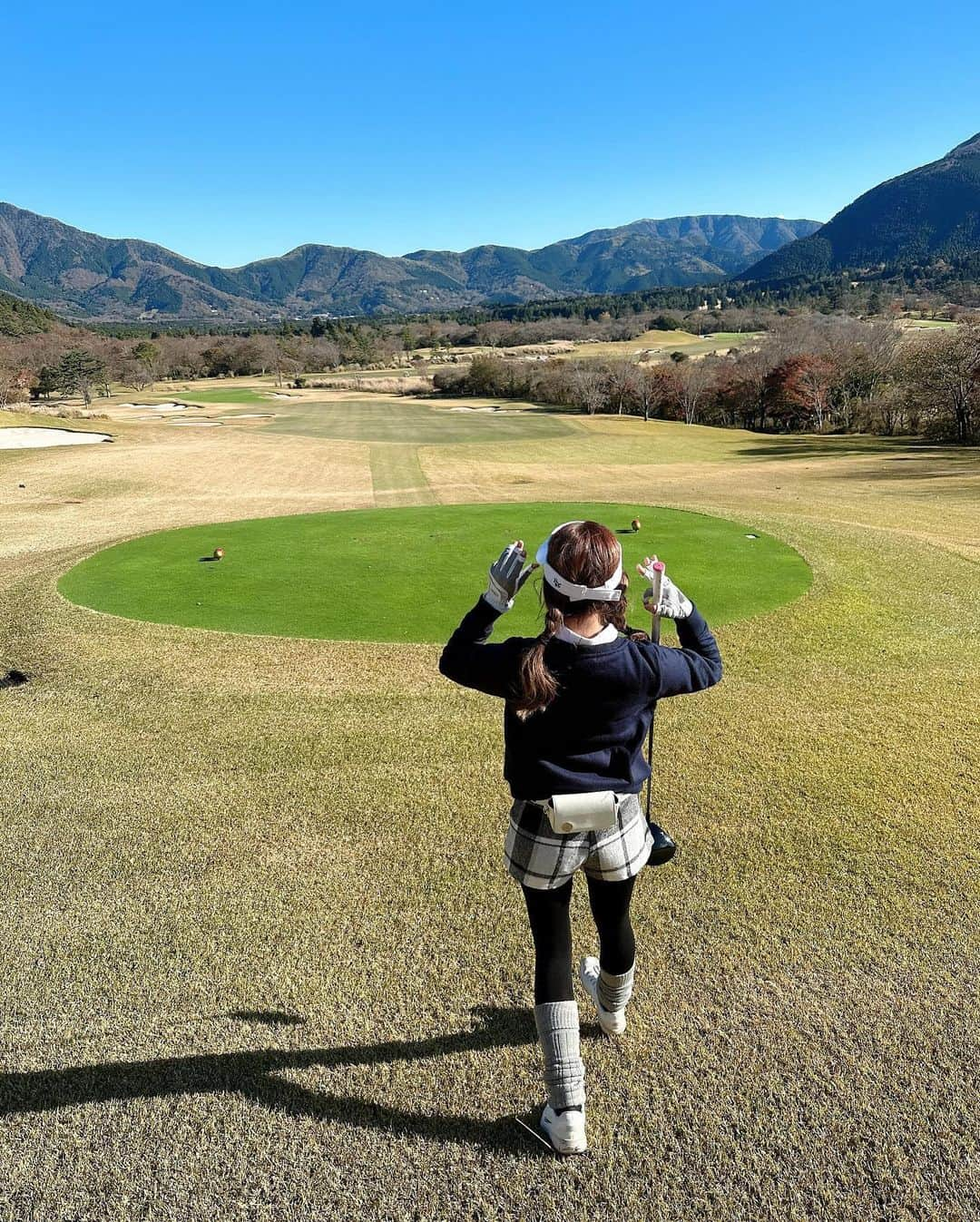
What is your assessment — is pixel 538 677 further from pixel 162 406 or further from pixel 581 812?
pixel 162 406

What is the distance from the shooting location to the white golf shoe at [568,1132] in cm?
302

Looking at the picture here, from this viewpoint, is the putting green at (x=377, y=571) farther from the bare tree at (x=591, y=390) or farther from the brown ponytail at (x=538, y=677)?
the bare tree at (x=591, y=390)

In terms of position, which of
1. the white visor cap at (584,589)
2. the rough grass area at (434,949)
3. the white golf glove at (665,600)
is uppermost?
the white visor cap at (584,589)

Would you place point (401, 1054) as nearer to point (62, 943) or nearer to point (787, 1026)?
point (787, 1026)

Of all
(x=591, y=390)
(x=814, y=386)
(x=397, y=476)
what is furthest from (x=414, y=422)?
(x=814, y=386)

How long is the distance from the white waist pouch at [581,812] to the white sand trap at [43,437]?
138ft

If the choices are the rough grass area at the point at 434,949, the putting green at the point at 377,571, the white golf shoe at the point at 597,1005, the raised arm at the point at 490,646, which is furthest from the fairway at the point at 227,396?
the raised arm at the point at 490,646

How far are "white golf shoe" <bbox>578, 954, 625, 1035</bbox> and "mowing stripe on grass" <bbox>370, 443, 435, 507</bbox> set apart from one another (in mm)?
20256

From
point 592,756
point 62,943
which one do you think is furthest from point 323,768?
point 592,756

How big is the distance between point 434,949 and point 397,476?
27891 mm

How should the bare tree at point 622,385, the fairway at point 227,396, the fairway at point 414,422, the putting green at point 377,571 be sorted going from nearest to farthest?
the putting green at point 377,571 → the fairway at point 414,422 → the bare tree at point 622,385 → the fairway at point 227,396

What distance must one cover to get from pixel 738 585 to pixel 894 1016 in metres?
8.18

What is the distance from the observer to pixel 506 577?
286 centimetres

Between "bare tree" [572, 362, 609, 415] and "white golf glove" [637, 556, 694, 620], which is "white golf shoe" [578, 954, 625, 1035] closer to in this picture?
"white golf glove" [637, 556, 694, 620]
